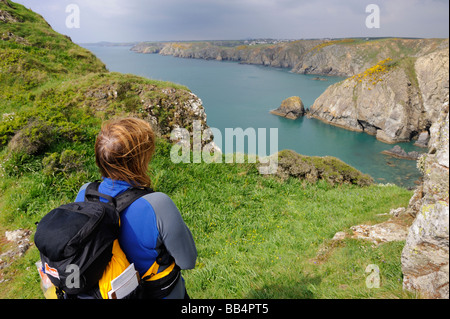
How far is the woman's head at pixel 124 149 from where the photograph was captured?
5.78 feet

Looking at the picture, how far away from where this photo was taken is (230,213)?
7230mm

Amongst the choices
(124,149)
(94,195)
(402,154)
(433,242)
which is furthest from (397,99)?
(94,195)

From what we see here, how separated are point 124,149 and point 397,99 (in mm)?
74134

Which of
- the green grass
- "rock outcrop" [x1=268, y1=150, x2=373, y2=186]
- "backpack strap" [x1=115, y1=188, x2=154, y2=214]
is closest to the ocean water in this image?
"rock outcrop" [x1=268, y1=150, x2=373, y2=186]

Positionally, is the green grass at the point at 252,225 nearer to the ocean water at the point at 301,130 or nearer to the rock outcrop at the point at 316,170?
the rock outcrop at the point at 316,170

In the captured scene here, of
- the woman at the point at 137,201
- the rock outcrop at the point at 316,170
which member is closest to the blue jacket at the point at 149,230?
the woman at the point at 137,201

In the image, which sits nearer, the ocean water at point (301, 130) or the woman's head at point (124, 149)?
the woman's head at point (124, 149)

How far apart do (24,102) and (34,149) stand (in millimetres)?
5124

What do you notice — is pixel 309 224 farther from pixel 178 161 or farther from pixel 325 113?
pixel 325 113

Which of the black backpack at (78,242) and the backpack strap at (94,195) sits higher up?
the backpack strap at (94,195)

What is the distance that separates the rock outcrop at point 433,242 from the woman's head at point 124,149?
2622 mm

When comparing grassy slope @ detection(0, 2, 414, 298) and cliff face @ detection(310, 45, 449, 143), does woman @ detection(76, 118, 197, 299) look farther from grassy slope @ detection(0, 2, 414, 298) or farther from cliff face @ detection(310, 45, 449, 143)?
cliff face @ detection(310, 45, 449, 143)

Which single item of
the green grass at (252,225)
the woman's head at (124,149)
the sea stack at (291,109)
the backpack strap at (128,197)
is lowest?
the green grass at (252,225)
